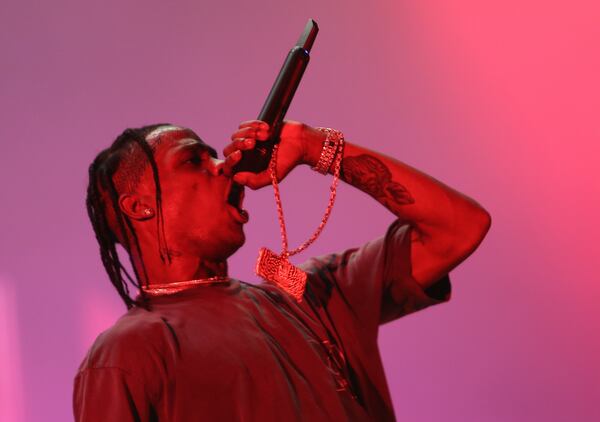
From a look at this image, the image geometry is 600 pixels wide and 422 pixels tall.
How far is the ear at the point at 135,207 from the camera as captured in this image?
138cm

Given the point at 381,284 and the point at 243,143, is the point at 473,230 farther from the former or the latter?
the point at 243,143

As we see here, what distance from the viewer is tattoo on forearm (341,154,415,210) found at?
1413 mm

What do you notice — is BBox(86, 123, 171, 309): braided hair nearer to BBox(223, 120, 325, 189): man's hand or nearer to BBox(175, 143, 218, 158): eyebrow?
BBox(175, 143, 218, 158): eyebrow

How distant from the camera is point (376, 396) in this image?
4.61ft

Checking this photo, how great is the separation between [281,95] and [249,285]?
36 centimetres

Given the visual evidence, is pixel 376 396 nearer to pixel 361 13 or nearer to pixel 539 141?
pixel 539 141

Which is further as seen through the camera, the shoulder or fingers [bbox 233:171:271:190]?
fingers [bbox 233:171:271:190]

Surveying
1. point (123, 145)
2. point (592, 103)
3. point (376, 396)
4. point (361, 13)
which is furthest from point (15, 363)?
point (592, 103)

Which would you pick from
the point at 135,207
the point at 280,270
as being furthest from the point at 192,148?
the point at 280,270

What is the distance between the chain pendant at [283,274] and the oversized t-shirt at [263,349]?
0.06 metres

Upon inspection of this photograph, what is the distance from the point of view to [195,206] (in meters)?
1.37

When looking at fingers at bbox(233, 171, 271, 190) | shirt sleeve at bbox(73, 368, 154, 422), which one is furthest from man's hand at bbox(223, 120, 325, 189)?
→ shirt sleeve at bbox(73, 368, 154, 422)

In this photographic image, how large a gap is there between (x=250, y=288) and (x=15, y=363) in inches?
25.8

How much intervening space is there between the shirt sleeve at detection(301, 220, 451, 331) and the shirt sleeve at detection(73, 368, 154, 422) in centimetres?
44
